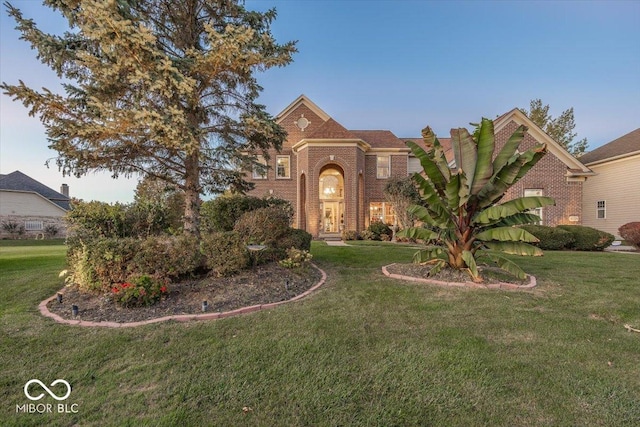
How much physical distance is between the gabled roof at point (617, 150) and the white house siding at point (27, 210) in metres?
45.5

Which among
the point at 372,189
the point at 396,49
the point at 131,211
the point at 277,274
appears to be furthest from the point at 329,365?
the point at 396,49

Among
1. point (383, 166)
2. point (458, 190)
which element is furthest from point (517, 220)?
point (383, 166)

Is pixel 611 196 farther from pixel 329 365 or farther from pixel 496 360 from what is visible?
pixel 329 365

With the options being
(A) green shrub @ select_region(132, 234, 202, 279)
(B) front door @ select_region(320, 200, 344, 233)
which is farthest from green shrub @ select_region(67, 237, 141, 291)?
(B) front door @ select_region(320, 200, 344, 233)

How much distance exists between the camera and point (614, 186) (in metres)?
17.5

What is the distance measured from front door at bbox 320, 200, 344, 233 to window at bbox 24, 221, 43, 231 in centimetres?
3041

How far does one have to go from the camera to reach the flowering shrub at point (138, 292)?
4.55 metres

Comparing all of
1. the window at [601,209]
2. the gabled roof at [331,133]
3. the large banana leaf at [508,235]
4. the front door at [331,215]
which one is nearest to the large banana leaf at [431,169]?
the large banana leaf at [508,235]

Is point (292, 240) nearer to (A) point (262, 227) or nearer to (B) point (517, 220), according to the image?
(A) point (262, 227)

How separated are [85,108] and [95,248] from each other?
10.3 feet

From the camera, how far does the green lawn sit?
2.24 metres

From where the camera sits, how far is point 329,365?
290 centimetres

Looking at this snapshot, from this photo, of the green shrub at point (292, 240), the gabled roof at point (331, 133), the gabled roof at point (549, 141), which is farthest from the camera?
the gabled roof at point (331, 133)

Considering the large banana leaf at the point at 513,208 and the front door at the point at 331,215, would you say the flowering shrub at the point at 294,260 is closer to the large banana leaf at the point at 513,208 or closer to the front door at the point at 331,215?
the large banana leaf at the point at 513,208
